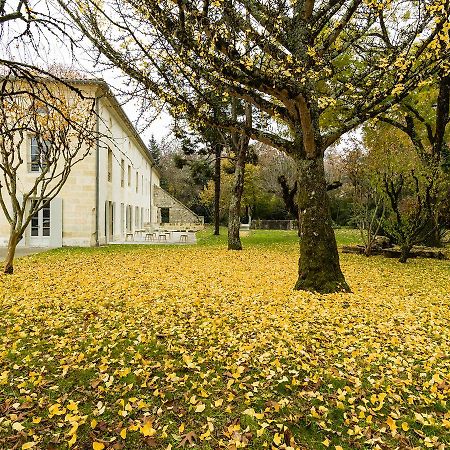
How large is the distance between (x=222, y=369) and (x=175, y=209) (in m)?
38.3

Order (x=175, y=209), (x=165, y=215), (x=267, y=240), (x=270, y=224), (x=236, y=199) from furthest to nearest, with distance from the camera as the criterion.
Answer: (x=165, y=215), (x=175, y=209), (x=270, y=224), (x=267, y=240), (x=236, y=199)

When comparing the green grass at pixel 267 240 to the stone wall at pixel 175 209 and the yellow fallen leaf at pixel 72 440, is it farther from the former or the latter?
the yellow fallen leaf at pixel 72 440

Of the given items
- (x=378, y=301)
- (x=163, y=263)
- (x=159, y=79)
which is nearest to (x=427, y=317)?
(x=378, y=301)

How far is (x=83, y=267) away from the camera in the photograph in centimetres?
1038

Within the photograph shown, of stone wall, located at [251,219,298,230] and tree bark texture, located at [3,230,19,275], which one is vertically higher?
stone wall, located at [251,219,298,230]

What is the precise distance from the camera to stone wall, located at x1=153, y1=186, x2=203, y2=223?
40.5 meters

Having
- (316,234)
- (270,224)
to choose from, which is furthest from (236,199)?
(270,224)

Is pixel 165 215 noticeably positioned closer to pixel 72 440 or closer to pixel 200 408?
pixel 200 408

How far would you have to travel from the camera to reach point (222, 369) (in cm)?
365

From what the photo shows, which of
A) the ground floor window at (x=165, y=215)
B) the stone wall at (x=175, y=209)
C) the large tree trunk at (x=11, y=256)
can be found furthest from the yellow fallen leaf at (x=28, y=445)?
the ground floor window at (x=165, y=215)

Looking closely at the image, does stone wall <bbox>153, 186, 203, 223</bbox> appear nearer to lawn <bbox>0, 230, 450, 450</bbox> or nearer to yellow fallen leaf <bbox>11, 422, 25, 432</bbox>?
lawn <bbox>0, 230, 450, 450</bbox>

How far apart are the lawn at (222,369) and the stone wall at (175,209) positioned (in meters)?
33.3

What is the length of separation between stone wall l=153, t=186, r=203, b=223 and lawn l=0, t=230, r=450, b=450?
3335 cm

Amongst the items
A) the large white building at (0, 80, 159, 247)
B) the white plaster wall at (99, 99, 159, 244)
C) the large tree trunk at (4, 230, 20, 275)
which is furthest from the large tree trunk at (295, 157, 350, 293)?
the large white building at (0, 80, 159, 247)
